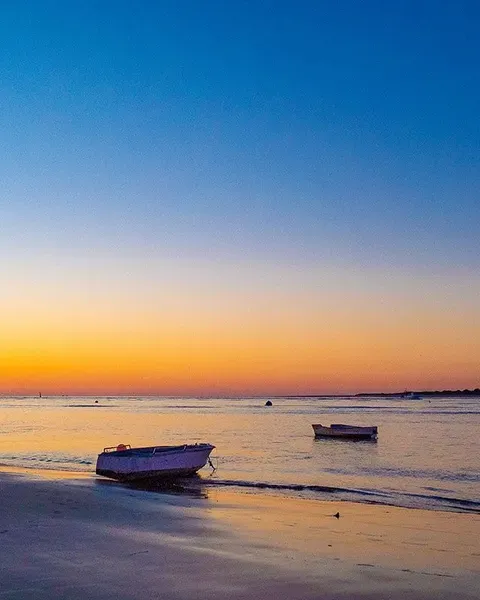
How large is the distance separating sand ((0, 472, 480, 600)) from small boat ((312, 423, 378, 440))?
40152mm

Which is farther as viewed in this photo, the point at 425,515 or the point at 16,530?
the point at 425,515

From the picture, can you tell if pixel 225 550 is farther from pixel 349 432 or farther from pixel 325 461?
pixel 349 432

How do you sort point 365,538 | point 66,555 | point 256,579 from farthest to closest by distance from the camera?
point 365,538, point 66,555, point 256,579

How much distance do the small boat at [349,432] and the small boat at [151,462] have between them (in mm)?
31607

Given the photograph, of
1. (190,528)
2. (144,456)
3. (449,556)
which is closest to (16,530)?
(190,528)

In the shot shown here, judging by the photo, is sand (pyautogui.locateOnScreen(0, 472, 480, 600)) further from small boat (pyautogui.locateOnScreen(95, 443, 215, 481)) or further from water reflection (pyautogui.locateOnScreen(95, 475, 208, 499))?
small boat (pyautogui.locateOnScreen(95, 443, 215, 481))

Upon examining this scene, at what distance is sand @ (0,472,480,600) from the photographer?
396 inches

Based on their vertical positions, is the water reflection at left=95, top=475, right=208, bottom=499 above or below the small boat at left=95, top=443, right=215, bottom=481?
below

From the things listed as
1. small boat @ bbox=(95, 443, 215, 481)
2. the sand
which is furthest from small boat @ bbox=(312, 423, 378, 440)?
the sand

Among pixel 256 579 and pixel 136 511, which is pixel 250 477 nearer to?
pixel 136 511

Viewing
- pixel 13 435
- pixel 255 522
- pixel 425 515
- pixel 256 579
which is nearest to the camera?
pixel 256 579

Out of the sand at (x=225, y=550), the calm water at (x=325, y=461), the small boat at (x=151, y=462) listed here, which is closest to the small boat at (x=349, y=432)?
the calm water at (x=325, y=461)

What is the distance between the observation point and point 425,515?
21.4 m

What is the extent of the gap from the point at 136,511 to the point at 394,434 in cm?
5082
